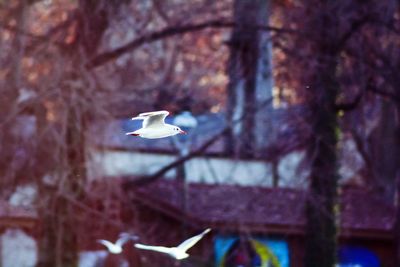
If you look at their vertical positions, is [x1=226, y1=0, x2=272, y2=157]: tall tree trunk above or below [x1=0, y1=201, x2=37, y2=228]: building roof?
above

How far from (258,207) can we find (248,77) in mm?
3114

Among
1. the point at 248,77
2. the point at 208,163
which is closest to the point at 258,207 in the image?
the point at 208,163

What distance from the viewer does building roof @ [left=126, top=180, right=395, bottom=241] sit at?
15016 mm

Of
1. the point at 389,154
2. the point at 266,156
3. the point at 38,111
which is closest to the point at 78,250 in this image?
the point at 38,111

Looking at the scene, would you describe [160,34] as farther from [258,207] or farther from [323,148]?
[258,207]

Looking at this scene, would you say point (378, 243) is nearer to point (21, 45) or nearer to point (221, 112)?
point (221, 112)

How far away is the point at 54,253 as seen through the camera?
41.5 ft

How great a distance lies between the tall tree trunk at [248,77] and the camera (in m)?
14.1

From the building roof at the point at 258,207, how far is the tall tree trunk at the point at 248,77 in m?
0.99

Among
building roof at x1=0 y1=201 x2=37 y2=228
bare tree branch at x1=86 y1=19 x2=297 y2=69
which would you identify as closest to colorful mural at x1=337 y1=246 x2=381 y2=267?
bare tree branch at x1=86 y1=19 x2=297 y2=69

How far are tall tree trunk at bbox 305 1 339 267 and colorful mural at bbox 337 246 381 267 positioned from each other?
192 inches

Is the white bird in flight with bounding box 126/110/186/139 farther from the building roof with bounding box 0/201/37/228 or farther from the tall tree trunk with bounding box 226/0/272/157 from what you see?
the tall tree trunk with bounding box 226/0/272/157

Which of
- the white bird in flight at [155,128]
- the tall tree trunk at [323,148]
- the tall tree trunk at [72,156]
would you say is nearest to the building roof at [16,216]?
the tall tree trunk at [72,156]

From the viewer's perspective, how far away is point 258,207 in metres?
16.9
